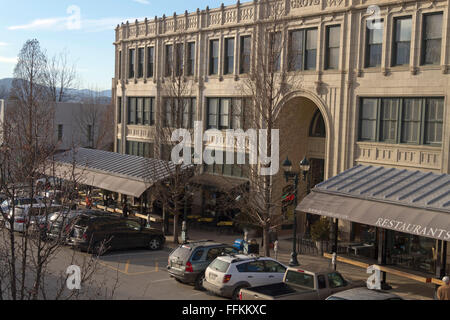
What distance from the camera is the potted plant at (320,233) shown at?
78.9ft

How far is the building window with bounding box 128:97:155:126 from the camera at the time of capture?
39.1 metres

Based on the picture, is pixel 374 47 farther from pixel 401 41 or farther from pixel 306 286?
pixel 306 286

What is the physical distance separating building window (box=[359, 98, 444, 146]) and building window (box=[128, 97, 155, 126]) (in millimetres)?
18092

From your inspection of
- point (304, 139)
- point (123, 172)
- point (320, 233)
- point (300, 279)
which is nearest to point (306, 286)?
point (300, 279)

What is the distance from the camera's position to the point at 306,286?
49.9 feet

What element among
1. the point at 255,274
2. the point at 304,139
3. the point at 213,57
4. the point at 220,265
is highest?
the point at 213,57

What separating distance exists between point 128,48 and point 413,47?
24595 mm

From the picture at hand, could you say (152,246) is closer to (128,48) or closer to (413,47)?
(413,47)

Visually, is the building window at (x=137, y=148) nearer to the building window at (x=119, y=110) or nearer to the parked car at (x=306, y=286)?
the building window at (x=119, y=110)

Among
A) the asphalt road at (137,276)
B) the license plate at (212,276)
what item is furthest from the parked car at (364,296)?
the asphalt road at (137,276)

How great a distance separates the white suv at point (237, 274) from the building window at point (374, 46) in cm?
1200

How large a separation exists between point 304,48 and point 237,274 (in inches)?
593
